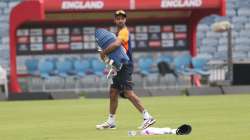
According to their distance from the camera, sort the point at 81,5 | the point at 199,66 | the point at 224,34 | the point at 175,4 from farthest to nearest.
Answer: the point at 224,34, the point at 199,66, the point at 175,4, the point at 81,5

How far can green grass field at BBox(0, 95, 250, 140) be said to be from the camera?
12.9 m

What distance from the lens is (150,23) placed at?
3206cm

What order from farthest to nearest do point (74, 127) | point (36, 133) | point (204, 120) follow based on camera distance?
point (204, 120), point (74, 127), point (36, 133)

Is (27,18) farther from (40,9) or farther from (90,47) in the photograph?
(90,47)

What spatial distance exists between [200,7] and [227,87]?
326cm

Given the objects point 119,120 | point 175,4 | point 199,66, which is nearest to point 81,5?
point 175,4

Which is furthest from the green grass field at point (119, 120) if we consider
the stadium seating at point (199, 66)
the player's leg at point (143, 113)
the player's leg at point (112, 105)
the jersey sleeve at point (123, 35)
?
the stadium seating at point (199, 66)

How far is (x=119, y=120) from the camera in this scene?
16828 mm

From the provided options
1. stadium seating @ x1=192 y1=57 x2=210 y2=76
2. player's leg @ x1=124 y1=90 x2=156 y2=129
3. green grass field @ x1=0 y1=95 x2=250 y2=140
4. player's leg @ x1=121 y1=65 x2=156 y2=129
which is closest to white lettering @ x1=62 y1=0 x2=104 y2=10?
stadium seating @ x1=192 y1=57 x2=210 y2=76

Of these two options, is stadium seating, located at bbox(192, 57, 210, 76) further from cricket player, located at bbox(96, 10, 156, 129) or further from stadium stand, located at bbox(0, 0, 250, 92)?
cricket player, located at bbox(96, 10, 156, 129)

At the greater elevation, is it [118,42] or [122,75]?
[118,42]

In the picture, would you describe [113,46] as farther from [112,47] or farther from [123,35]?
[123,35]

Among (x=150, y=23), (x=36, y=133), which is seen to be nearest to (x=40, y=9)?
(x=150, y=23)

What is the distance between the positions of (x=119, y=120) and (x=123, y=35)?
115 inches
